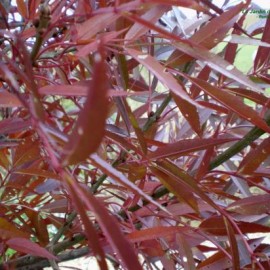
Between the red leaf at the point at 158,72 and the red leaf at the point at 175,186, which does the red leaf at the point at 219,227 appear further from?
the red leaf at the point at 158,72

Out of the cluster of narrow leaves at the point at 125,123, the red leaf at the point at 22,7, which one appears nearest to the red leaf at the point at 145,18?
the cluster of narrow leaves at the point at 125,123

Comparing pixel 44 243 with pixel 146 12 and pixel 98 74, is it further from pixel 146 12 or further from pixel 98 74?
pixel 98 74

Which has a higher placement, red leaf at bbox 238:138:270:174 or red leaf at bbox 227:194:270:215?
red leaf at bbox 238:138:270:174

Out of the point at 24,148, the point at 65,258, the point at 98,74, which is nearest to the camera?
the point at 98,74

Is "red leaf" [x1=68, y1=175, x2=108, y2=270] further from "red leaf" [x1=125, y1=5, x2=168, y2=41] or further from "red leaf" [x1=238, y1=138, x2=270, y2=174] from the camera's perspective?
"red leaf" [x1=238, y1=138, x2=270, y2=174]

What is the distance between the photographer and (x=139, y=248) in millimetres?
535

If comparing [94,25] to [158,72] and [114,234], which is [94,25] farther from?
[114,234]

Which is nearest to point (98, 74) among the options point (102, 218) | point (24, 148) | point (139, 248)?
point (102, 218)

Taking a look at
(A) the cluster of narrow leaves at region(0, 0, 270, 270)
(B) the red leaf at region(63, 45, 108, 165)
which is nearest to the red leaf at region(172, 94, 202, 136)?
(A) the cluster of narrow leaves at region(0, 0, 270, 270)

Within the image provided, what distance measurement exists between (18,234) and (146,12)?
197 millimetres

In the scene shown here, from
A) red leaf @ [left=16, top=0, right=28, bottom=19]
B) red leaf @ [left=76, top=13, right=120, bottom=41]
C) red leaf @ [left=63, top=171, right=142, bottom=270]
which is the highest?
red leaf @ [left=16, top=0, right=28, bottom=19]

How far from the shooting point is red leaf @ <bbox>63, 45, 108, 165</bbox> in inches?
6.0

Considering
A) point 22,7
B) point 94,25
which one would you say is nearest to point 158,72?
point 94,25

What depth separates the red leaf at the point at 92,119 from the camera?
15 centimetres
